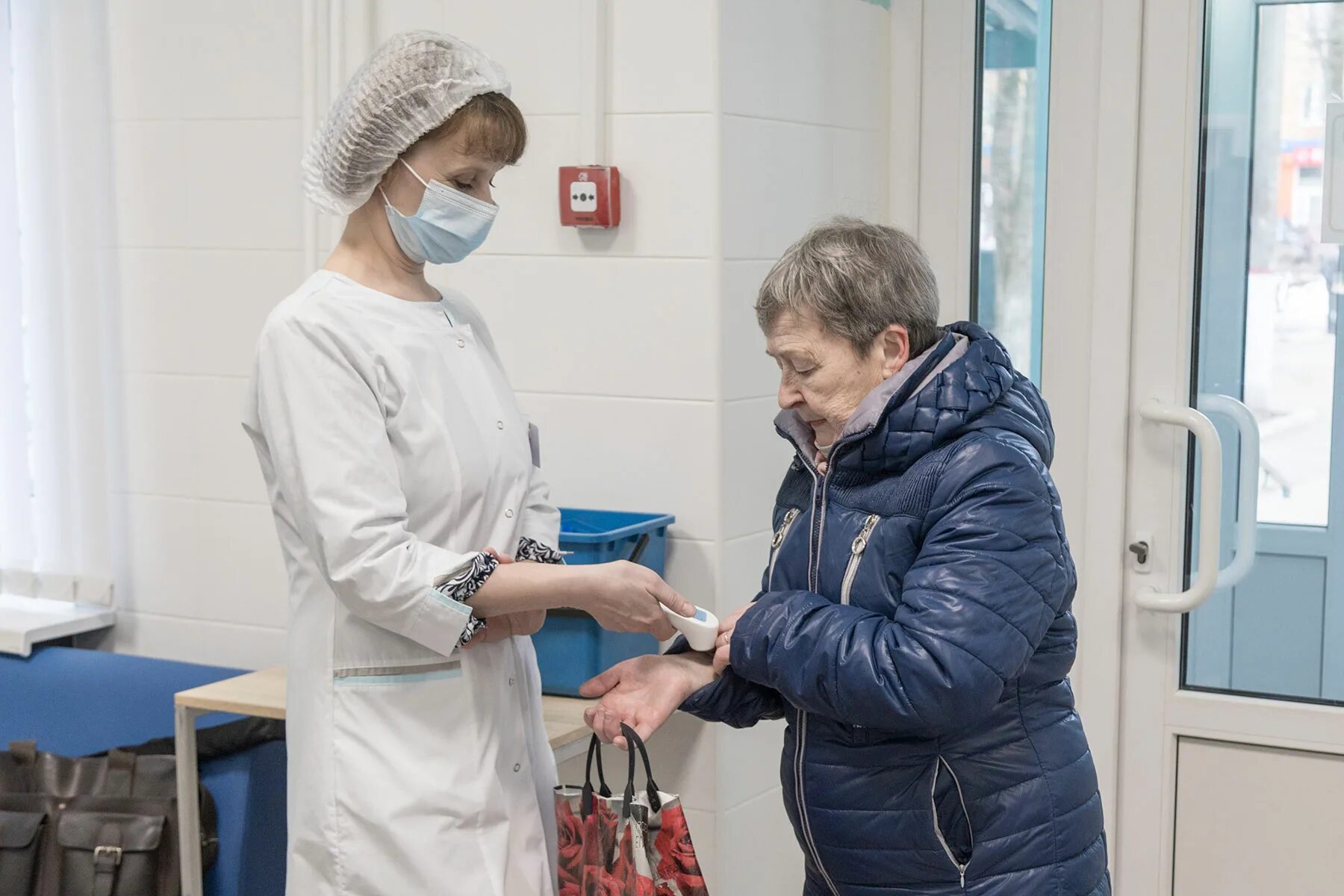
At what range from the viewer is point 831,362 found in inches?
65.2

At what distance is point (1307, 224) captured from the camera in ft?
8.74

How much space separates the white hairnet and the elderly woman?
0.49 m

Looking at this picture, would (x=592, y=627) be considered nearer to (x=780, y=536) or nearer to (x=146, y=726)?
(x=780, y=536)

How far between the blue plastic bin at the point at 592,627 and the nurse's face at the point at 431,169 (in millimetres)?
751

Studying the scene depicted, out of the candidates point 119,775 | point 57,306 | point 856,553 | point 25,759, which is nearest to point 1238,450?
point 856,553

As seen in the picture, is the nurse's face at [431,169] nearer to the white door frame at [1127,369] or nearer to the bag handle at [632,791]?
the bag handle at [632,791]

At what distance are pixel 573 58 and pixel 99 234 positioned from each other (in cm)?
117

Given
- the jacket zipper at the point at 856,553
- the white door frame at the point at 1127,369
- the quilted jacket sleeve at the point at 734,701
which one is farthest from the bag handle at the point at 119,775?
Result: the white door frame at the point at 1127,369

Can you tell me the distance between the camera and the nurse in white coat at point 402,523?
1690 mm

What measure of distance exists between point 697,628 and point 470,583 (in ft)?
0.98

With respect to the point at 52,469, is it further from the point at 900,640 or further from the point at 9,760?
the point at 900,640

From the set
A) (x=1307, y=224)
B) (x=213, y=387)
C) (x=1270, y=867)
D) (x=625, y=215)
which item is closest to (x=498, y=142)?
(x=625, y=215)

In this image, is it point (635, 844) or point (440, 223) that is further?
point (440, 223)

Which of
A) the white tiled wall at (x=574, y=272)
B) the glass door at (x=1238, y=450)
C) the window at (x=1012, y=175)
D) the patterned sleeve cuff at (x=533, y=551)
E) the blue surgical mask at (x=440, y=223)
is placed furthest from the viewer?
the window at (x=1012, y=175)
